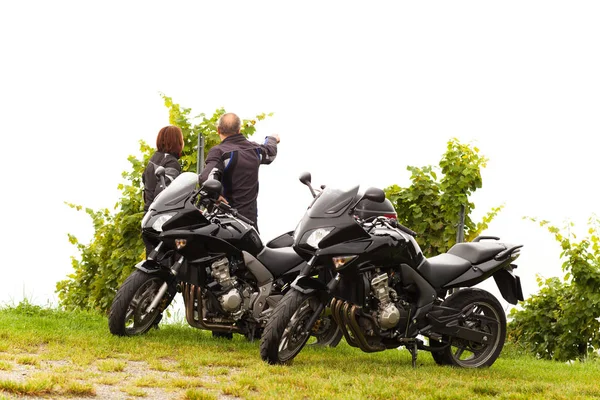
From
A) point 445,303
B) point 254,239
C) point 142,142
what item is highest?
point 142,142

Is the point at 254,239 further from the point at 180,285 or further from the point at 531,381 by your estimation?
the point at 531,381

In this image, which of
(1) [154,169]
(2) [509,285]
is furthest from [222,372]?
(1) [154,169]

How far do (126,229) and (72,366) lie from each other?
5.37 m

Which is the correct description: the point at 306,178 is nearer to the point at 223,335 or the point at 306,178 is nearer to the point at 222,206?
the point at 222,206

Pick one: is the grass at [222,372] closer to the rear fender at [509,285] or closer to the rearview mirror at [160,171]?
the rear fender at [509,285]

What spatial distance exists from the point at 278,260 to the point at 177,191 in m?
1.33

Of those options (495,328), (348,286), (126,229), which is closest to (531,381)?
(495,328)

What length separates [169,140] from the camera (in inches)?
422

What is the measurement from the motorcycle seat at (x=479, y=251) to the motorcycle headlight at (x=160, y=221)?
3.05 metres

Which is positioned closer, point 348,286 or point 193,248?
point 348,286

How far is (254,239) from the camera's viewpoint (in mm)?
9477

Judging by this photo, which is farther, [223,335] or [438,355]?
[223,335]

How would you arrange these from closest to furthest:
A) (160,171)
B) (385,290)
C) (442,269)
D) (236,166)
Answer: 1. (385,290)
2. (442,269)
3. (160,171)
4. (236,166)

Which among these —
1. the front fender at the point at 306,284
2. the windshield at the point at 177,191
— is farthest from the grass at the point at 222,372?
the windshield at the point at 177,191
